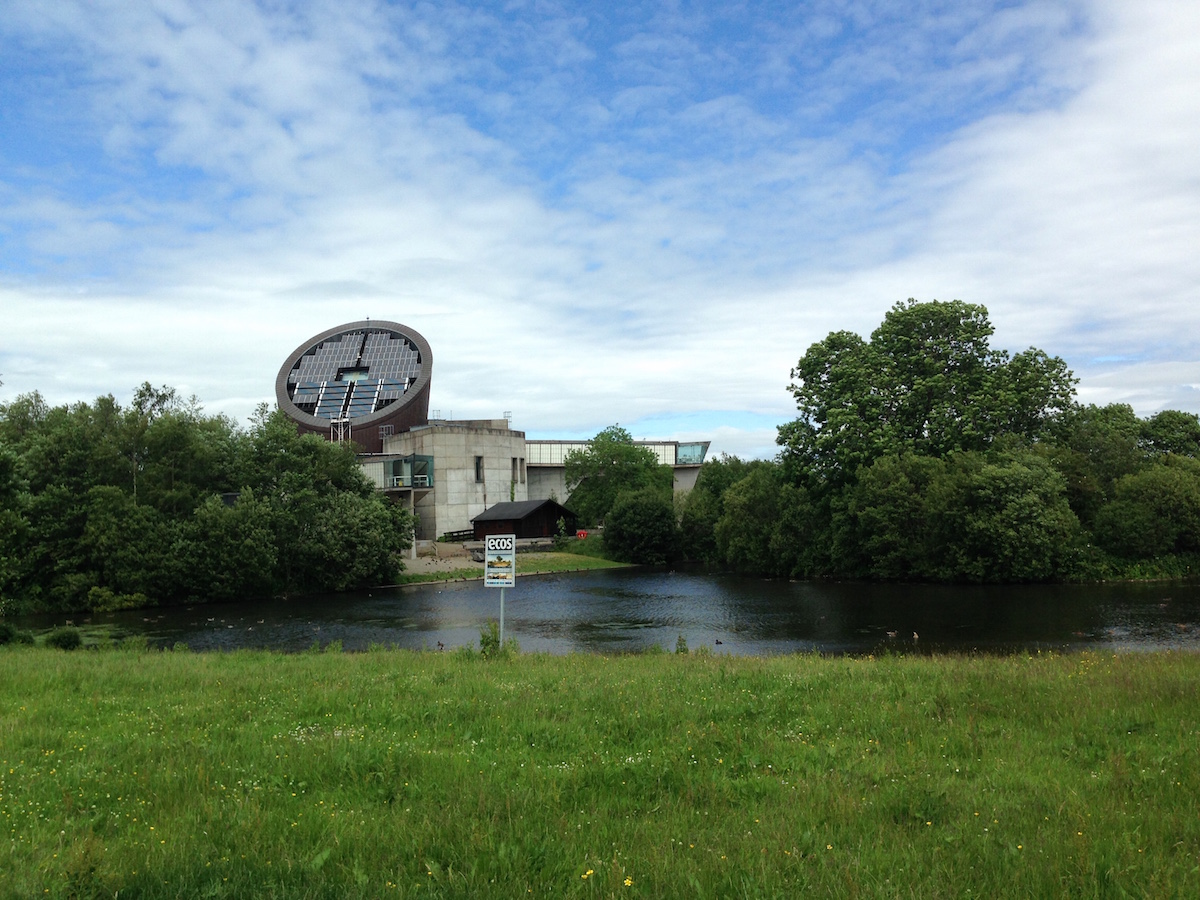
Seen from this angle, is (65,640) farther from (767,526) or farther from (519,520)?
(519,520)

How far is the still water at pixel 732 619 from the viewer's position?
85.8 feet

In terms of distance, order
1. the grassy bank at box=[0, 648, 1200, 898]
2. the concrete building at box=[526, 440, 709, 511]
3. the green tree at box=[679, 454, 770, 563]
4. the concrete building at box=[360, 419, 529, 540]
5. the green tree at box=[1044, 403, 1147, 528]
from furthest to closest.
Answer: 1. the concrete building at box=[526, 440, 709, 511]
2. the concrete building at box=[360, 419, 529, 540]
3. the green tree at box=[679, 454, 770, 563]
4. the green tree at box=[1044, 403, 1147, 528]
5. the grassy bank at box=[0, 648, 1200, 898]

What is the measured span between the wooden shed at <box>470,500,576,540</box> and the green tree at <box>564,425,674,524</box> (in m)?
5.17

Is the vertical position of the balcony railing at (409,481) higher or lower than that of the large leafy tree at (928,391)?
lower

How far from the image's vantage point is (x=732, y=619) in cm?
3378

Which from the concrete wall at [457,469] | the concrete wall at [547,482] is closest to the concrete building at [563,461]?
the concrete wall at [547,482]

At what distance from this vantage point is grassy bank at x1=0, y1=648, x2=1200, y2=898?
4668mm

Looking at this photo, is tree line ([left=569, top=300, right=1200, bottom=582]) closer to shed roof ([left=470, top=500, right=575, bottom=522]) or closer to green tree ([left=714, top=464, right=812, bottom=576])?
green tree ([left=714, top=464, right=812, bottom=576])

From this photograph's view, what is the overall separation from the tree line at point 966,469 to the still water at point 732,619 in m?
2.43

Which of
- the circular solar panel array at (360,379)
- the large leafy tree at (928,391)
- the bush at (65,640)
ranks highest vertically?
the circular solar panel array at (360,379)

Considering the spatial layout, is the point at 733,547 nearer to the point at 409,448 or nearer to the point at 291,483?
the point at 291,483

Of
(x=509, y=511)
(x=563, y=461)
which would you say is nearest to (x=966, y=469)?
(x=509, y=511)

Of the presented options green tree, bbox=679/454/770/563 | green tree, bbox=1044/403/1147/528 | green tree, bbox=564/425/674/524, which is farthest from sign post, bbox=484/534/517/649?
green tree, bbox=564/425/674/524

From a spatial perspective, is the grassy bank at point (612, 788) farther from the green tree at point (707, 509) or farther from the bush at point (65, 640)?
the green tree at point (707, 509)
